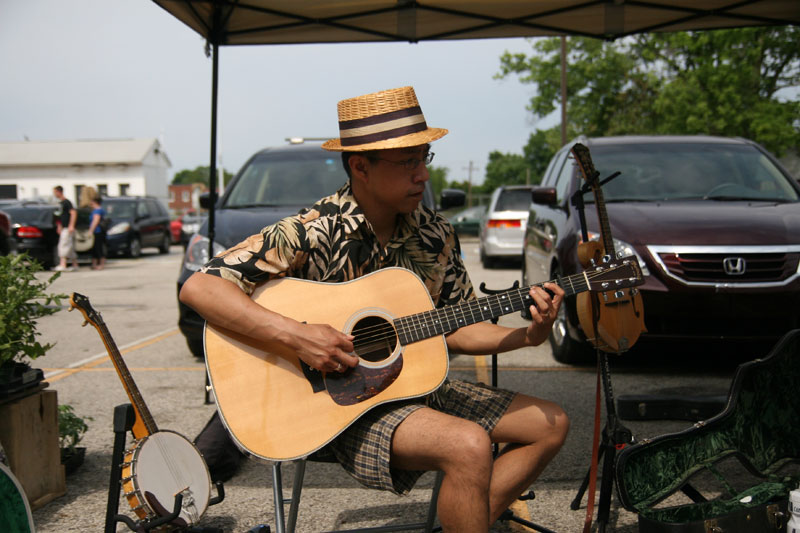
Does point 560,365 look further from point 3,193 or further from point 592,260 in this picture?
point 3,193

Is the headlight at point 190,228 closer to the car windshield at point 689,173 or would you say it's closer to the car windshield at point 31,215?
the car windshield at point 31,215

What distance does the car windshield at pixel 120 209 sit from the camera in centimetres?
2229

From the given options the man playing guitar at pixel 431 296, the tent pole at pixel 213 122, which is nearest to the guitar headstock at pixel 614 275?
the man playing guitar at pixel 431 296

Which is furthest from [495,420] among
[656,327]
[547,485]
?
[656,327]

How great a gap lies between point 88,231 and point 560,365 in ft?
48.7

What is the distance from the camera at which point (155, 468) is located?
9.77 ft

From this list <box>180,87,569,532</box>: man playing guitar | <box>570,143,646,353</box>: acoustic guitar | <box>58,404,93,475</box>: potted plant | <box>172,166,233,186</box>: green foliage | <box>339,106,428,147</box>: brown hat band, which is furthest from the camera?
<box>172,166,233,186</box>: green foliage

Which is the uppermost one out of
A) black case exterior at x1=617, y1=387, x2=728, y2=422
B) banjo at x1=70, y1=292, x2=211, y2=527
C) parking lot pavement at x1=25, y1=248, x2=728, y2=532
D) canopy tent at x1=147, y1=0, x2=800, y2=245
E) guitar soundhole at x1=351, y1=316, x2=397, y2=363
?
canopy tent at x1=147, y1=0, x2=800, y2=245

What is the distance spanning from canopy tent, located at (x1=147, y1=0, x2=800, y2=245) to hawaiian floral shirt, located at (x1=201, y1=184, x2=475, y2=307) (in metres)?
2.16

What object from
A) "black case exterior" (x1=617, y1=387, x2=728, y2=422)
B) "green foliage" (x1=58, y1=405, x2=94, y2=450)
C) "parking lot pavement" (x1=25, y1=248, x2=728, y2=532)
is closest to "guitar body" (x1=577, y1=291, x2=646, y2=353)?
"black case exterior" (x1=617, y1=387, x2=728, y2=422)

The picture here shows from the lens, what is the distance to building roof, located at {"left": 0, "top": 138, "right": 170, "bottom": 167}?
67812mm

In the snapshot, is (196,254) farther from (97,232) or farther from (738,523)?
(97,232)

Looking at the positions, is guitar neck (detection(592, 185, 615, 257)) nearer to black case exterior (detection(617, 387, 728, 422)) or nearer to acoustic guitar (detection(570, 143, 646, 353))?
acoustic guitar (detection(570, 143, 646, 353))

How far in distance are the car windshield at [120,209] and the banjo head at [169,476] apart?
67.6 feet
